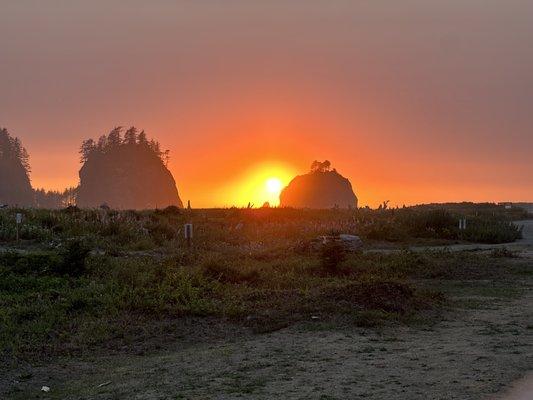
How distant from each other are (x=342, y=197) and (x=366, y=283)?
534 feet

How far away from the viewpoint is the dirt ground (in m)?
6.80

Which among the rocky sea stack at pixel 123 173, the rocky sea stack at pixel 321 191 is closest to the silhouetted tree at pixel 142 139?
the rocky sea stack at pixel 123 173

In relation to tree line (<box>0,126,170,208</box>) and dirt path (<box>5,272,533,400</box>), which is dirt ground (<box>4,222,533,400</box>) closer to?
dirt path (<box>5,272,533,400</box>)

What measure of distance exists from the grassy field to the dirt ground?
85cm

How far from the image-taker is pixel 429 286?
49.4 feet

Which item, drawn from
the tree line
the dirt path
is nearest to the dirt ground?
the dirt path

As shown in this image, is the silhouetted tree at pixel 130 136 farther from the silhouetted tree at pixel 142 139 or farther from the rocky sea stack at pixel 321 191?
the rocky sea stack at pixel 321 191

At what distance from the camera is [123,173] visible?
168 metres

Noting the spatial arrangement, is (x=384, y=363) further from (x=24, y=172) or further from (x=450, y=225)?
(x=24, y=172)

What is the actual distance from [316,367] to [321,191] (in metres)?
164

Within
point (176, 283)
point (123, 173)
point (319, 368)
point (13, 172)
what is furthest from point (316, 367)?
point (123, 173)

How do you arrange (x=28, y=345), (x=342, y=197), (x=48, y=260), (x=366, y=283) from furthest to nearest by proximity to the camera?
(x=342, y=197) < (x=48, y=260) < (x=366, y=283) < (x=28, y=345)

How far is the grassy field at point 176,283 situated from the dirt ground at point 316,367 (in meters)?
0.85

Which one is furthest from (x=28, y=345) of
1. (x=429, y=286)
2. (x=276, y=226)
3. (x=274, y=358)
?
(x=276, y=226)
